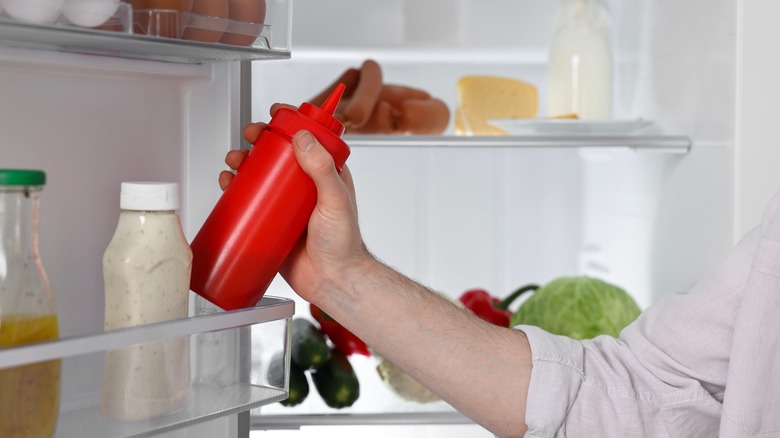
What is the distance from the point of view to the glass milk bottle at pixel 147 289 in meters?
0.71

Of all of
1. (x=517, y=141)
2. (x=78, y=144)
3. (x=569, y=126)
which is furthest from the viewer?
(x=569, y=126)

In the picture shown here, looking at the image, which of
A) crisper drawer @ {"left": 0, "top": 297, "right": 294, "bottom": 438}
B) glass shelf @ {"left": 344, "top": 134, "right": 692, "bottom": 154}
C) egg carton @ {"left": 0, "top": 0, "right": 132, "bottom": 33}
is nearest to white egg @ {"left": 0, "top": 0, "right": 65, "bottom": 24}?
egg carton @ {"left": 0, "top": 0, "right": 132, "bottom": 33}

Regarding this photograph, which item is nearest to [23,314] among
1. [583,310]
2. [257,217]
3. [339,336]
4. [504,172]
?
[257,217]

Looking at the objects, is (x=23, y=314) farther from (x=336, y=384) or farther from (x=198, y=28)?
(x=336, y=384)

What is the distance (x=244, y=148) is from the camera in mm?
948

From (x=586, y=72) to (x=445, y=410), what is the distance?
70cm

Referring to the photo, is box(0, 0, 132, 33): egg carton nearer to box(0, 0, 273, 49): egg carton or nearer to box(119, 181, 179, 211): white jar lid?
box(0, 0, 273, 49): egg carton

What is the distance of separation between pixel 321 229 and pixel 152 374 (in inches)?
10.0

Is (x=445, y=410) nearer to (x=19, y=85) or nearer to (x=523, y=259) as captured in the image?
(x=523, y=259)

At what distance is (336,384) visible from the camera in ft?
5.05

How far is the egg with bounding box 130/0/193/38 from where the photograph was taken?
0.65m

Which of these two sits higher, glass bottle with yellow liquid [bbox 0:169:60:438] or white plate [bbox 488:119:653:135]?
white plate [bbox 488:119:653:135]

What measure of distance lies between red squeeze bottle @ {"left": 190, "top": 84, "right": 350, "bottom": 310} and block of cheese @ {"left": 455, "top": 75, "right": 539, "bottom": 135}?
0.95m

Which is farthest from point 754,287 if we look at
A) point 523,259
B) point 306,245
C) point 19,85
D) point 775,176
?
point 523,259
